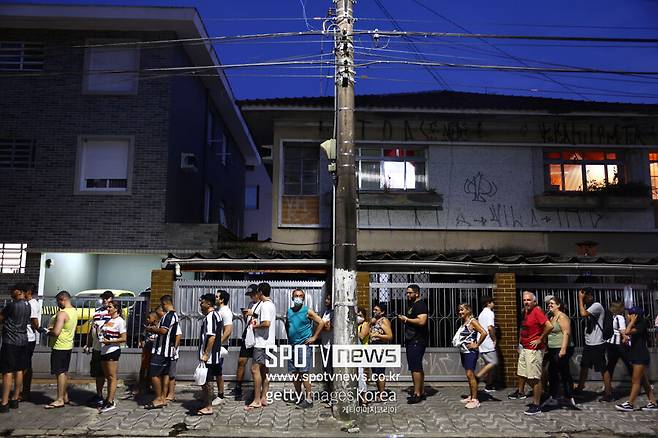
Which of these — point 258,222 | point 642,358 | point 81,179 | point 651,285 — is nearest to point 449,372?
point 642,358

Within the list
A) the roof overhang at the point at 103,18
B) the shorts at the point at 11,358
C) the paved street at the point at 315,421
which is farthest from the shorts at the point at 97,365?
the roof overhang at the point at 103,18

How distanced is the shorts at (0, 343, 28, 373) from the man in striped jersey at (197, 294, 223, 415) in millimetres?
2718

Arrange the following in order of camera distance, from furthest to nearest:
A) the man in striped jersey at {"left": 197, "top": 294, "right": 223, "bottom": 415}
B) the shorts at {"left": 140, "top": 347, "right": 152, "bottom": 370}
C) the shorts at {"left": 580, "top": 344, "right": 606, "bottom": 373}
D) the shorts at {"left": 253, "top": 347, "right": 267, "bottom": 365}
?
the shorts at {"left": 140, "top": 347, "right": 152, "bottom": 370}, the shorts at {"left": 580, "top": 344, "right": 606, "bottom": 373}, the shorts at {"left": 253, "top": 347, "right": 267, "bottom": 365}, the man in striped jersey at {"left": 197, "top": 294, "right": 223, "bottom": 415}

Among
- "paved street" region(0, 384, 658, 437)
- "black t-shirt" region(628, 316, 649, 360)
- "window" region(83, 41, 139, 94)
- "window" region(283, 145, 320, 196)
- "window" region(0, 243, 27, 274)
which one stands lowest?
"paved street" region(0, 384, 658, 437)

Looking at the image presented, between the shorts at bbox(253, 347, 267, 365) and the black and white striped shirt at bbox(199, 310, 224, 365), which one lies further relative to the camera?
the shorts at bbox(253, 347, 267, 365)

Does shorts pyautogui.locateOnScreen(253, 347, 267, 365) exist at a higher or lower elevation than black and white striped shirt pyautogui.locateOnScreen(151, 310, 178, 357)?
lower

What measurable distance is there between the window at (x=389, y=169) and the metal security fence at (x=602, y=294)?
4.35 meters

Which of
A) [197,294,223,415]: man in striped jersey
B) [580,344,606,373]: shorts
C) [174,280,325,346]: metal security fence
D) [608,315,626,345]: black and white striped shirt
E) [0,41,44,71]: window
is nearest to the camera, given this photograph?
[197,294,223,415]: man in striped jersey

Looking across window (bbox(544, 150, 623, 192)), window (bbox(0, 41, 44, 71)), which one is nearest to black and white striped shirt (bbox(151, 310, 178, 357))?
window (bbox(0, 41, 44, 71))

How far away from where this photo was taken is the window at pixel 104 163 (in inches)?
554

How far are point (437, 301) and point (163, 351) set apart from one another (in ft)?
16.8

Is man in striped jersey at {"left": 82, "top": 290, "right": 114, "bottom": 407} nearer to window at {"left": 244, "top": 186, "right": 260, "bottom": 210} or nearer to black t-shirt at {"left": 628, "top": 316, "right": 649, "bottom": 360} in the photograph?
black t-shirt at {"left": 628, "top": 316, "right": 649, "bottom": 360}

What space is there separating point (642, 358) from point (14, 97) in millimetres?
15194

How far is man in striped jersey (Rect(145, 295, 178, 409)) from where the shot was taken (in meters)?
7.96
